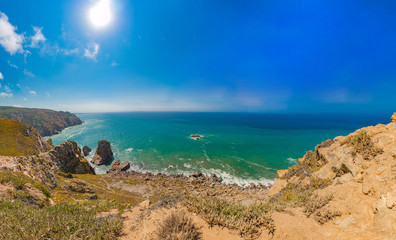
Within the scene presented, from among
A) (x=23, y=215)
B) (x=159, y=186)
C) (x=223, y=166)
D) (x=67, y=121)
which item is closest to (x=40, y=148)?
(x=159, y=186)

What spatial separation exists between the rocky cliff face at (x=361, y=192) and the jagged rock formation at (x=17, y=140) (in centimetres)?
4964

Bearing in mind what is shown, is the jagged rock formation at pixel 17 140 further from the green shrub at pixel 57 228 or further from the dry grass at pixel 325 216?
the dry grass at pixel 325 216

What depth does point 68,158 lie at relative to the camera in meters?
34.8

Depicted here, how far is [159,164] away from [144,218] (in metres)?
41.0

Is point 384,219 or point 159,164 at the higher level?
point 384,219

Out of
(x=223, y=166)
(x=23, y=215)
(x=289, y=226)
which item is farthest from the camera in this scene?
(x=223, y=166)

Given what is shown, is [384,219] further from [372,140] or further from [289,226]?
[372,140]

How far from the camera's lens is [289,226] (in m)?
6.17

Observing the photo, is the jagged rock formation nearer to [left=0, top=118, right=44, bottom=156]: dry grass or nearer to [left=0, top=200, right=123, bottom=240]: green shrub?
[left=0, top=118, right=44, bottom=156]: dry grass

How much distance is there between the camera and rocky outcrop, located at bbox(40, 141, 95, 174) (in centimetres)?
3117

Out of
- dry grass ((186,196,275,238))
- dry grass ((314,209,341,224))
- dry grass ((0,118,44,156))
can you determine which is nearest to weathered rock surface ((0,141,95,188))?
dry grass ((0,118,44,156))

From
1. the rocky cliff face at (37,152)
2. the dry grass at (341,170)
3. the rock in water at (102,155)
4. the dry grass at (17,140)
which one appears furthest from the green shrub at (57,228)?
the rock in water at (102,155)

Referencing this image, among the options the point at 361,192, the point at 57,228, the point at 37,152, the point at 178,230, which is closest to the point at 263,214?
the point at 178,230

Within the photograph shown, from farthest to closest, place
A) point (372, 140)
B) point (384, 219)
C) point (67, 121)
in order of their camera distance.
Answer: point (67, 121), point (372, 140), point (384, 219)
